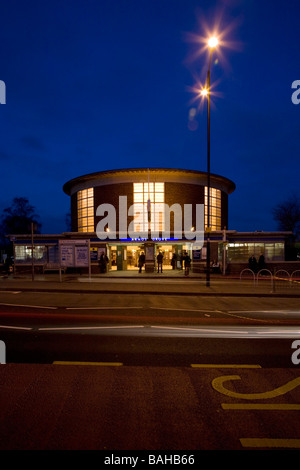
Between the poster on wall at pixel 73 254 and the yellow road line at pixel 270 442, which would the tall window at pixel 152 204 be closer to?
the poster on wall at pixel 73 254

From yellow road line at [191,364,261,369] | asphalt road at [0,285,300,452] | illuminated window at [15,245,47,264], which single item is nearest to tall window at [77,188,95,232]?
illuminated window at [15,245,47,264]

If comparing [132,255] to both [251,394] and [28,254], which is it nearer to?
[28,254]

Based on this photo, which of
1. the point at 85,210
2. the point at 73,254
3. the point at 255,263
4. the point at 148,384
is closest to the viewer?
the point at 148,384

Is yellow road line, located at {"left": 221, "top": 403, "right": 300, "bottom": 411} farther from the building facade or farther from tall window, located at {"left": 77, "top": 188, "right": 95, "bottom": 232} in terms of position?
tall window, located at {"left": 77, "top": 188, "right": 95, "bottom": 232}

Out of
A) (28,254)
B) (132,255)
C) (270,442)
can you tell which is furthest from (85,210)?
(270,442)

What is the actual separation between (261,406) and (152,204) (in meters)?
34.8

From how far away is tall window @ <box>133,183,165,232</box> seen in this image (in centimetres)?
3731

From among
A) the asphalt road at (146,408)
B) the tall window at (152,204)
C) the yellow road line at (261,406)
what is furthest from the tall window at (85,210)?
the yellow road line at (261,406)

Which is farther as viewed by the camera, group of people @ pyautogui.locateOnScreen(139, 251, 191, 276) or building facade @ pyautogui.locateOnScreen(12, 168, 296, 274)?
building facade @ pyautogui.locateOnScreen(12, 168, 296, 274)

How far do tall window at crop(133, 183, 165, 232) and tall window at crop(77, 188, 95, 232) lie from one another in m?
6.51

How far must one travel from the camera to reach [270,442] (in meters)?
3.21

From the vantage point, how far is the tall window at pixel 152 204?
122ft

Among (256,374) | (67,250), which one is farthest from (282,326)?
(67,250)

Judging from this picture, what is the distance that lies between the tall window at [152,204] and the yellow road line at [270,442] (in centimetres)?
3390
